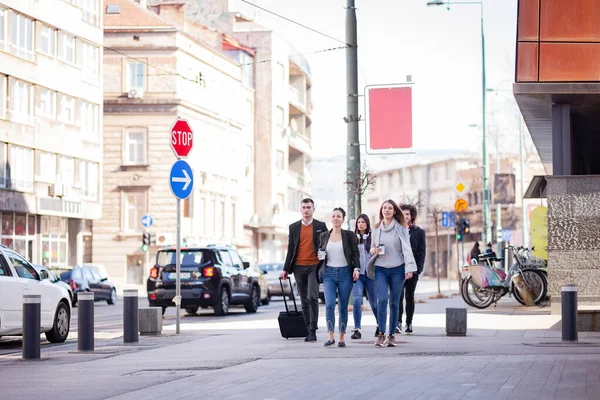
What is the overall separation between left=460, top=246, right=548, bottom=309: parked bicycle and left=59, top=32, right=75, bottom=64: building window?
35824 millimetres

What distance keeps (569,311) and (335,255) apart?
3154 millimetres

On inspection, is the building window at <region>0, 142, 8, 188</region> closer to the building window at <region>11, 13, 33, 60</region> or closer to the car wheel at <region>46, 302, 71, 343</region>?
the building window at <region>11, 13, 33, 60</region>

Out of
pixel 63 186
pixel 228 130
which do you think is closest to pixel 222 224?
pixel 228 130

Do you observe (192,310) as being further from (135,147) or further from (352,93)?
(135,147)

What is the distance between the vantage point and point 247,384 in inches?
455

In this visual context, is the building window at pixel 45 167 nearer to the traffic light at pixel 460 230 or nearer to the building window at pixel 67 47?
the building window at pixel 67 47

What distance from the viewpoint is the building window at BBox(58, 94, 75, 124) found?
61.3 metres

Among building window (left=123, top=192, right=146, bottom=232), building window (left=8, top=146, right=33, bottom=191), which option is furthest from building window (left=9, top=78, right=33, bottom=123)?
building window (left=123, top=192, right=146, bottom=232)

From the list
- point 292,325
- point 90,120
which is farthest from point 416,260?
point 90,120

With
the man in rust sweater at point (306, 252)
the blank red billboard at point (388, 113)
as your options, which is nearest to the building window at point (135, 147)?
the blank red billboard at point (388, 113)

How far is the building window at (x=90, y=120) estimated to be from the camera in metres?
64.3

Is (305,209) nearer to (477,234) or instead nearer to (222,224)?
(222,224)

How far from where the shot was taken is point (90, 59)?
213 feet

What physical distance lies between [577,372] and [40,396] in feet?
16.3
